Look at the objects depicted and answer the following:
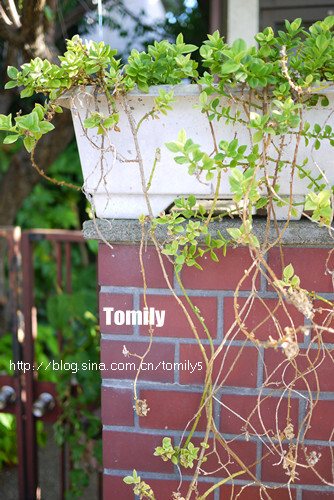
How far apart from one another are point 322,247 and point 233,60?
0.42 m

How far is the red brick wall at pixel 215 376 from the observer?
95cm

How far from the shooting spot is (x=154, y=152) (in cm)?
90

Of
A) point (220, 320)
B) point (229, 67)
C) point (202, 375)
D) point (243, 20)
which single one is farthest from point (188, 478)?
point (243, 20)

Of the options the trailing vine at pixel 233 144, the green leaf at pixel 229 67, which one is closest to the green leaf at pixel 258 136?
the trailing vine at pixel 233 144

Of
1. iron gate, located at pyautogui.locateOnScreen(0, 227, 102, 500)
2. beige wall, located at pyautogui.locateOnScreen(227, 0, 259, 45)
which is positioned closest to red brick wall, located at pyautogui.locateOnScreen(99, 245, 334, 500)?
iron gate, located at pyautogui.locateOnScreen(0, 227, 102, 500)

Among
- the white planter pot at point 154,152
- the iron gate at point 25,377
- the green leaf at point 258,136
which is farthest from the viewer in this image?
the iron gate at point 25,377

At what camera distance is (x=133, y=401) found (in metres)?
1.00

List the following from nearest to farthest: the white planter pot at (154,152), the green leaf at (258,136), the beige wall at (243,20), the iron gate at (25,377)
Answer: the green leaf at (258,136) < the white planter pot at (154,152) < the beige wall at (243,20) < the iron gate at (25,377)

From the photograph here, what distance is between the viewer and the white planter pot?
2.86ft

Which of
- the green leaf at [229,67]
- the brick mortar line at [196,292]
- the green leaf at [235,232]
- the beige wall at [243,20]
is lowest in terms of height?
the brick mortar line at [196,292]

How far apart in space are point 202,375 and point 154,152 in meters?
0.48

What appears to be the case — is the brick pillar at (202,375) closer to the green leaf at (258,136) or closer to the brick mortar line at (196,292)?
the brick mortar line at (196,292)

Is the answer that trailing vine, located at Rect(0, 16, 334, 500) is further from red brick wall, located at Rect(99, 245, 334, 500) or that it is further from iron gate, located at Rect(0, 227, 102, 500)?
iron gate, located at Rect(0, 227, 102, 500)

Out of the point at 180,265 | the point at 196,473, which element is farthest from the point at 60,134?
the point at 196,473
